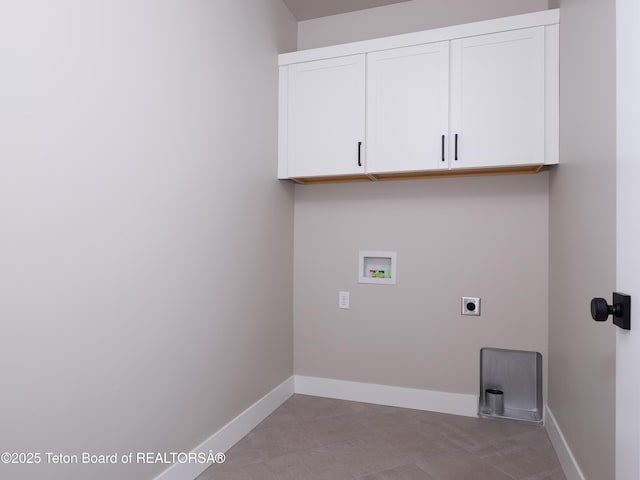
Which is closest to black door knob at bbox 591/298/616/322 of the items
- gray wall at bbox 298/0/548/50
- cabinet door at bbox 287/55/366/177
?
cabinet door at bbox 287/55/366/177

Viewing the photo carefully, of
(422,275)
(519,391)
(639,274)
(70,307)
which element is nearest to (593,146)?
(639,274)

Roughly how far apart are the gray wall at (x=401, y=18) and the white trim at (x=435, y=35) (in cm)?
36

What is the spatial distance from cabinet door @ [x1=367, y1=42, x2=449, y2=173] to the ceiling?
1.83 ft

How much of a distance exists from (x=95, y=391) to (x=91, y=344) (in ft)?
0.55

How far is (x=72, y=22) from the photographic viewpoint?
1283 mm

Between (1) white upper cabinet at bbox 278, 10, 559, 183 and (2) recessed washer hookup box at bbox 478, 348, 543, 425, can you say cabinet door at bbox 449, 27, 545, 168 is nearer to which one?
(1) white upper cabinet at bbox 278, 10, 559, 183

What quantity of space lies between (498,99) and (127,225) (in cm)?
204

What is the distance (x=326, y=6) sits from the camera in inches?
110

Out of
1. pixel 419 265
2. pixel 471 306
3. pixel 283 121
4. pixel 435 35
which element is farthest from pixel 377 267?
pixel 435 35

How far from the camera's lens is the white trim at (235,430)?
175cm

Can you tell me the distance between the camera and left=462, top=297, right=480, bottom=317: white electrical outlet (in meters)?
2.54

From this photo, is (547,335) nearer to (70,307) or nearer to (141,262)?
(141,262)

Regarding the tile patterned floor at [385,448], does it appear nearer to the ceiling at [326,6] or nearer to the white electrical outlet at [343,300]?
the white electrical outlet at [343,300]

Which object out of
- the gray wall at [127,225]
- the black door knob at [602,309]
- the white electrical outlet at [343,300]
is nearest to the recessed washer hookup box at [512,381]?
the white electrical outlet at [343,300]
